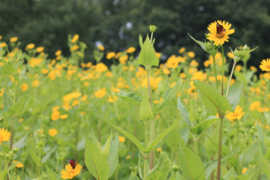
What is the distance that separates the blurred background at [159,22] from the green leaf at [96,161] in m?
12.7

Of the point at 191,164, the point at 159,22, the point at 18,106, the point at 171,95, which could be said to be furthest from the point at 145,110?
the point at 159,22

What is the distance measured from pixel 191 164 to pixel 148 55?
331 mm

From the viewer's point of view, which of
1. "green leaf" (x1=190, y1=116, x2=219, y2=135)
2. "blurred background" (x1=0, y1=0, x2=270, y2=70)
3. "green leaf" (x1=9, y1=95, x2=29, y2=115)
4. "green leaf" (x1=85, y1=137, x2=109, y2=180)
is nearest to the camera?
"green leaf" (x1=85, y1=137, x2=109, y2=180)

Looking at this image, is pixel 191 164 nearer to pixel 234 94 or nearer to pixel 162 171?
pixel 162 171

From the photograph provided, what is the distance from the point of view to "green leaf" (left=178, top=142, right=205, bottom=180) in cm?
65

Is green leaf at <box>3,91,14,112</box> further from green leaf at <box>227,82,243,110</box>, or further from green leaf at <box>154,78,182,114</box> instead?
green leaf at <box>227,82,243,110</box>

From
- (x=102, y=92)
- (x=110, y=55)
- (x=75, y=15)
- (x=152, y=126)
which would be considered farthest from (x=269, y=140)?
(x=75, y=15)

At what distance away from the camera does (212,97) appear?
0.63 meters

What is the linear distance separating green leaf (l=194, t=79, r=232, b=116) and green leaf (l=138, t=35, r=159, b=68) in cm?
16

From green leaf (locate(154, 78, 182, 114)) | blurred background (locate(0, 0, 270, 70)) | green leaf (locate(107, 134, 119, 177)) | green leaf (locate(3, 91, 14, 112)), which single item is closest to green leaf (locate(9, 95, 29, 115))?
green leaf (locate(3, 91, 14, 112))

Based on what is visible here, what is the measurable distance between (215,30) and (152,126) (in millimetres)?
324

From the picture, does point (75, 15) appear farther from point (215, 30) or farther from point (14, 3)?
point (215, 30)

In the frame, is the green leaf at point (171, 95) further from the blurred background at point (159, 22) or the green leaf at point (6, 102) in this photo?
the blurred background at point (159, 22)

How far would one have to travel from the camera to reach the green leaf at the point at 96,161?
594mm
